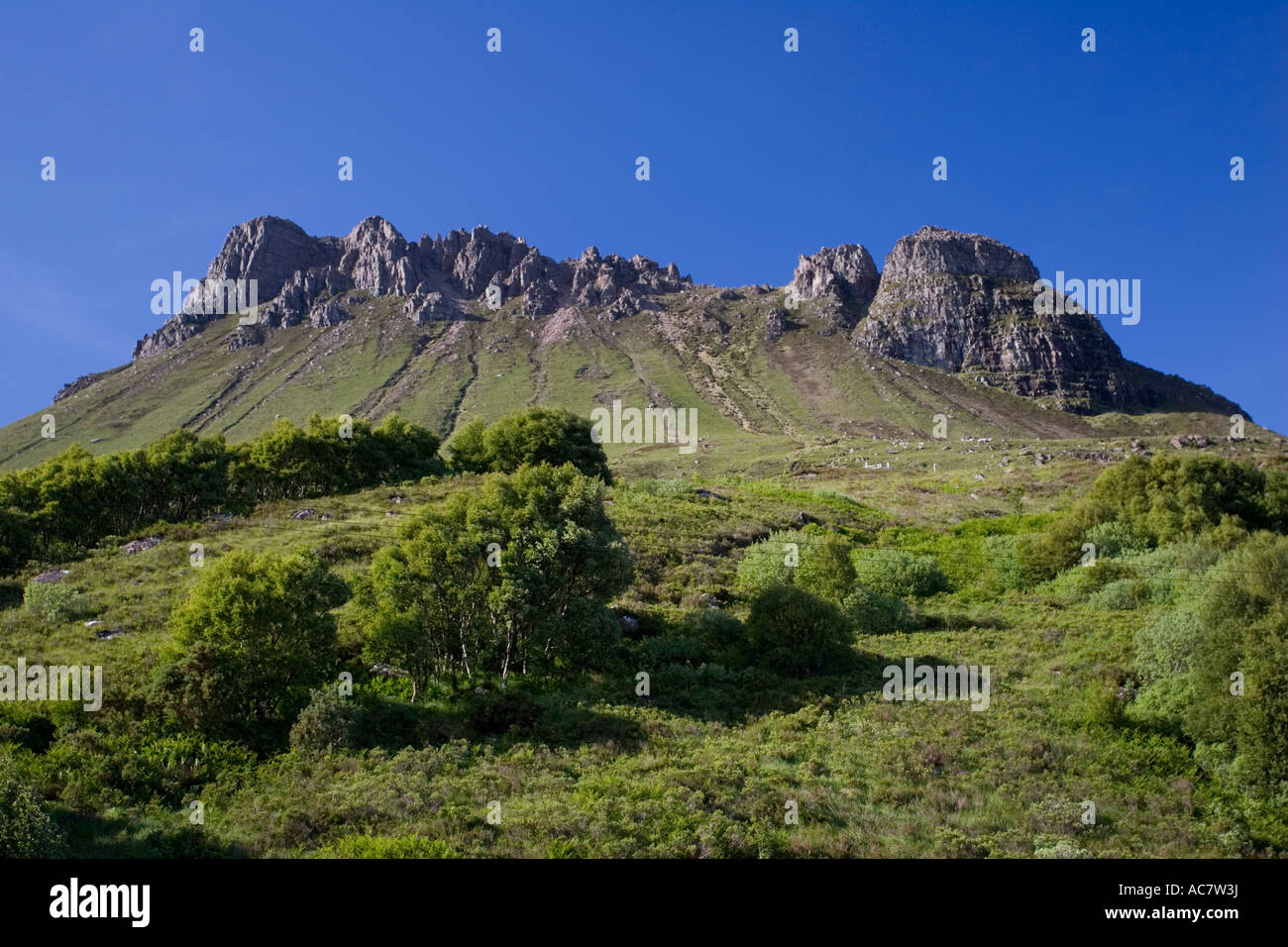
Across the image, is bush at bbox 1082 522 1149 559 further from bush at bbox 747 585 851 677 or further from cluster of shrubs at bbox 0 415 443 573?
cluster of shrubs at bbox 0 415 443 573

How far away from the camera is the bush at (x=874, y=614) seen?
36.6 meters

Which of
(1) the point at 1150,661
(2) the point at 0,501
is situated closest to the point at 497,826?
(1) the point at 1150,661

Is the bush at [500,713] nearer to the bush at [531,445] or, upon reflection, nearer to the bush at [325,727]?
the bush at [325,727]

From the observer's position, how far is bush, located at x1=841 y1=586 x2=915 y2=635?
3659 centimetres

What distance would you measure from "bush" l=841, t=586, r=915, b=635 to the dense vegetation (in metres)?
0.15

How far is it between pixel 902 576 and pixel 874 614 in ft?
21.0

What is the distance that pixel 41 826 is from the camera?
16625 millimetres

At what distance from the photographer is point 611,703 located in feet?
90.0

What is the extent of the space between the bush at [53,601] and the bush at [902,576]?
121 feet
